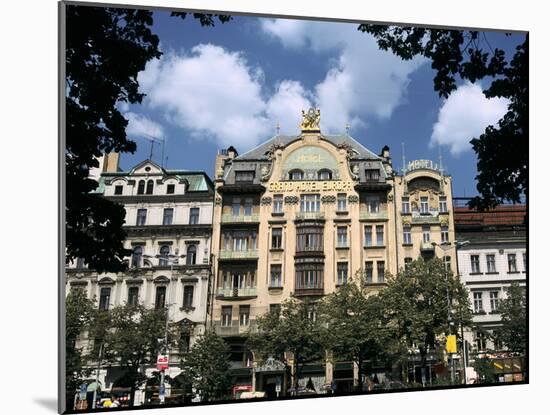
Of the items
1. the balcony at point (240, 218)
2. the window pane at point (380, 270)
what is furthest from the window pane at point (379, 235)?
the balcony at point (240, 218)

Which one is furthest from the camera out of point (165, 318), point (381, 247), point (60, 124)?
point (381, 247)

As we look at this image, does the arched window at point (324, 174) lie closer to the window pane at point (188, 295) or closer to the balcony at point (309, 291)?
the balcony at point (309, 291)

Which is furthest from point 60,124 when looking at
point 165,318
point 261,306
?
point 261,306

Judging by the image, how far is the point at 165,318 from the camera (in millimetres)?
24812

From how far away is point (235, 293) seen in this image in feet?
90.1

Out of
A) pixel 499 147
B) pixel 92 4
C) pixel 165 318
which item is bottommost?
pixel 165 318

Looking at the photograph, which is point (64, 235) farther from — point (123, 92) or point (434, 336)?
point (434, 336)

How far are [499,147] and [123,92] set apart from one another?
8.60m

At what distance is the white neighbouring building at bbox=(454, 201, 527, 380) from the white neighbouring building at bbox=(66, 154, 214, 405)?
486 inches

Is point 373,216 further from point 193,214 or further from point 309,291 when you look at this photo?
point 193,214

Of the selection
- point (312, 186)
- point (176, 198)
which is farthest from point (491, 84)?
point (176, 198)

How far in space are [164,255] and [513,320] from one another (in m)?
15.5

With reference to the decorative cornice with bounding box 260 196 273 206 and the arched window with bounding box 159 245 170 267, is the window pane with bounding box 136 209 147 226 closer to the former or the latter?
the arched window with bounding box 159 245 170 267

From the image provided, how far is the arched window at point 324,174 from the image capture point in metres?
28.0
